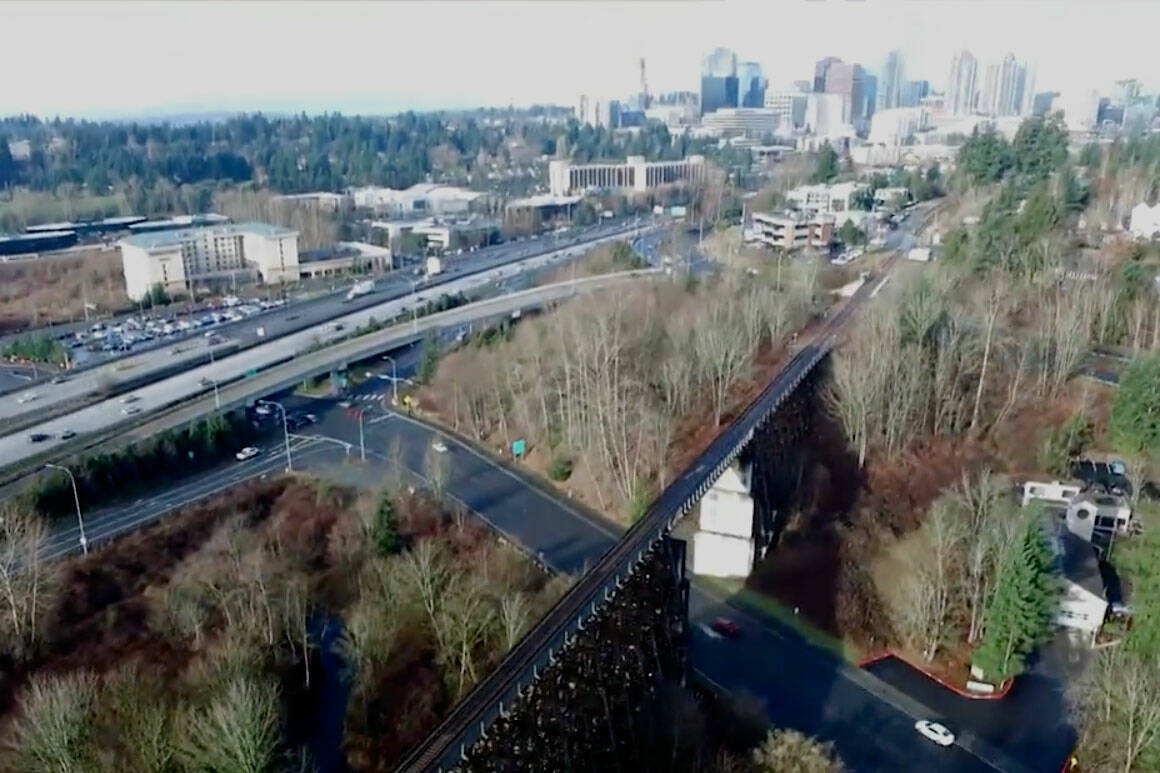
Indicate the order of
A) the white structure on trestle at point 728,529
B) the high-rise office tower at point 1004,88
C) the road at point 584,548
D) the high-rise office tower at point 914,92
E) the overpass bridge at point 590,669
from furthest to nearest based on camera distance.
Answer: the high-rise office tower at point 914,92
the high-rise office tower at point 1004,88
the white structure on trestle at point 728,529
the road at point 584,548
the overpass bridge at point 590,669

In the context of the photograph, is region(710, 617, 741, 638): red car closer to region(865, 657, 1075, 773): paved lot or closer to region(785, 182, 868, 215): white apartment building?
region(865, 657, 1075, 773): paved lot

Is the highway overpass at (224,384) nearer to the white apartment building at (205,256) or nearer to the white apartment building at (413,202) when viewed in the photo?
the white apartment building at (205,256)

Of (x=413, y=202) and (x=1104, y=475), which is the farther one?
(x=413, y=202)

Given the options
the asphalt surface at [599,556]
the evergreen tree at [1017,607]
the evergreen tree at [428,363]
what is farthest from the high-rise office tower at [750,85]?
the evergreen tree at [1017,607]

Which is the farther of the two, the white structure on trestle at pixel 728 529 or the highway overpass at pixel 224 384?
the highway overpass at pixel 224 384


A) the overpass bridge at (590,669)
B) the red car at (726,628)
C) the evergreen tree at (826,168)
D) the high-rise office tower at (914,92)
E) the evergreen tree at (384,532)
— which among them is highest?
the high-rise office tower at (914,92)

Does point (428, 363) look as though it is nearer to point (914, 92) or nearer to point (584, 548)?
point (584, 548)

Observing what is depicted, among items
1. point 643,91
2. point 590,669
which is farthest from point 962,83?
point 590,669
